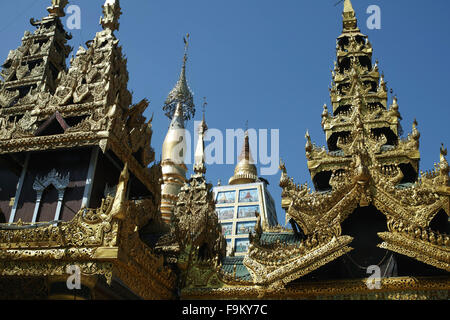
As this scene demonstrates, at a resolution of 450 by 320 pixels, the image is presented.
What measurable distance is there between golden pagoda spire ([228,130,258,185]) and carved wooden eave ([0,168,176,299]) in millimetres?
27741

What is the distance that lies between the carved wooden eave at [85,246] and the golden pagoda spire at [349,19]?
17596 mm

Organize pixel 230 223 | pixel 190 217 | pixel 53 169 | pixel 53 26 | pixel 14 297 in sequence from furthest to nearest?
pixel 230 223 < pixel 53 26 < pixel 190 217 < pixel 53 169 < pixel 14 297

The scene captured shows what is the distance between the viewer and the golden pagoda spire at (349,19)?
2384 centimetres

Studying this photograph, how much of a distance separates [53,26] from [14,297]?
463 inches

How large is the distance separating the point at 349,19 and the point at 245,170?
1776 cm

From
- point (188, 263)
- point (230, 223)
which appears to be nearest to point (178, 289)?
point (188, 263)

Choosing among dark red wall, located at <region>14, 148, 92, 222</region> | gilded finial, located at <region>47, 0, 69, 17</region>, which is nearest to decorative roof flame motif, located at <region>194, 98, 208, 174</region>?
dark red wall, located at <region>14, 148, 92, 222</region>

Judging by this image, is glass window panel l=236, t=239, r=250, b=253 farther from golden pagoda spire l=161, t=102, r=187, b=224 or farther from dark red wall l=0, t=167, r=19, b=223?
dark red wall l=0, t=167, r=19, b=223

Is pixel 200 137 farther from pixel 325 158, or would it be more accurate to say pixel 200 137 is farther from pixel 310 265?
pixel 310 265

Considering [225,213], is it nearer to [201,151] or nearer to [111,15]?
[201,151]

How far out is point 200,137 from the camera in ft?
56.5

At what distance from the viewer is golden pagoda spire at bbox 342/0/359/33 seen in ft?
78.2

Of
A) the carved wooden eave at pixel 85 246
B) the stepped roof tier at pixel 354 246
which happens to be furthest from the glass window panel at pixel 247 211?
the carved wooden eave at pixel 85 246

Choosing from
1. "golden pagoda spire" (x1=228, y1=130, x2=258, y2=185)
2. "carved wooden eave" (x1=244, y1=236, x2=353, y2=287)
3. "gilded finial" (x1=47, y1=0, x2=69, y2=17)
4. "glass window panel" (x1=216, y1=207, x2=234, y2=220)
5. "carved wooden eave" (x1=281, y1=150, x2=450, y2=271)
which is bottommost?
"carved wooden eave" (x1=244, y1=236, x2=353, y2=287)
